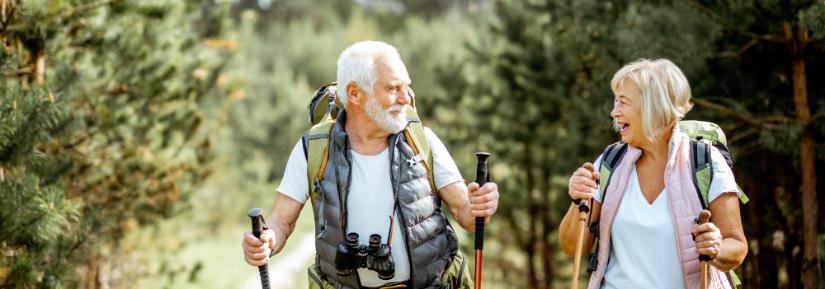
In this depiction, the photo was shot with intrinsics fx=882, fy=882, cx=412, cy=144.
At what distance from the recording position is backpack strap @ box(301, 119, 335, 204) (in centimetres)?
335

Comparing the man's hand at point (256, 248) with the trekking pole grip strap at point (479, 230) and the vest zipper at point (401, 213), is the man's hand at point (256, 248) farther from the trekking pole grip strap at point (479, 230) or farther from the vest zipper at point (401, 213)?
the trekking pole grip strap at point (479, 230)

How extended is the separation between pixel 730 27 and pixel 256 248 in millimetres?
2818

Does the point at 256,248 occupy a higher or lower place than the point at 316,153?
lower

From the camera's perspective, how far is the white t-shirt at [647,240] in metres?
2.99

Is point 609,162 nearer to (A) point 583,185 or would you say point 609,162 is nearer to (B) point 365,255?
(A) point 583,185

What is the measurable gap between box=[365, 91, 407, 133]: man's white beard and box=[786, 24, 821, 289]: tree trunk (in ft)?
7.38

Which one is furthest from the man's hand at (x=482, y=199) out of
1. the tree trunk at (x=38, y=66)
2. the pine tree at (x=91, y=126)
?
the tree trunk at (x=38, y=66)

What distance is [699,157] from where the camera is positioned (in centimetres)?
297

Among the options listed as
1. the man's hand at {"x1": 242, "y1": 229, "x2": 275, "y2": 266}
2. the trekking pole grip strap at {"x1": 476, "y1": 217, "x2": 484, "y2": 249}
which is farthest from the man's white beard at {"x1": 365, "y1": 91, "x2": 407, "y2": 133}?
the man's hand at {"x1": 242, "y1": 229, "x2": 275, "y2": 266}

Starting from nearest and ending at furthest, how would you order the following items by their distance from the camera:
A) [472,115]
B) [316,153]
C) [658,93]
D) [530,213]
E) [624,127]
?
[658,93]
[624,127]
[316,153]
[530,213]
[472,115]

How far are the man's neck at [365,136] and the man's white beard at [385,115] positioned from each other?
0.16 ft

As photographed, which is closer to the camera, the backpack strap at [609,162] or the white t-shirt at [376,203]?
the backpack strap at [609,162]

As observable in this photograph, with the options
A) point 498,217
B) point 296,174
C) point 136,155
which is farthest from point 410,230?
point 498,217

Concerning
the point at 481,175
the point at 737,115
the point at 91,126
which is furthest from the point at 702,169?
the point at 91,126
